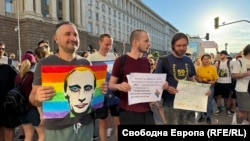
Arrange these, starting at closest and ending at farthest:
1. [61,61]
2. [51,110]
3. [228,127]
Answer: [51,110] < [61,61] < [228,127]

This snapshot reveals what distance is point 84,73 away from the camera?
2289 mm

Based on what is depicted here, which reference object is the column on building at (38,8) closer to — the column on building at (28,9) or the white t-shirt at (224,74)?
the column on building at (28,9)

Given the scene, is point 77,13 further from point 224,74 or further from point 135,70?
point 135,70

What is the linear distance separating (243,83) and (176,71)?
215 cm

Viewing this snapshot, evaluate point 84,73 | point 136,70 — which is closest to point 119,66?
point 136,70

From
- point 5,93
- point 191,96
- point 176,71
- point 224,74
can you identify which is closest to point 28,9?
point 224,74

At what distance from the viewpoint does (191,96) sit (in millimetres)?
3512

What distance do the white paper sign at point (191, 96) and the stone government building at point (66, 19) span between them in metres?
16.4

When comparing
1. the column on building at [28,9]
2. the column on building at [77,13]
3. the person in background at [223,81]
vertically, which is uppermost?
the column on building at [77,13]

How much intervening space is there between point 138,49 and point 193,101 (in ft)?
3.27

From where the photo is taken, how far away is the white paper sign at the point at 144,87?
9.85 feet

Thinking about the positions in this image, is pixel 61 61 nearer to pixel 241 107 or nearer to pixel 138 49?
pixel 138 49

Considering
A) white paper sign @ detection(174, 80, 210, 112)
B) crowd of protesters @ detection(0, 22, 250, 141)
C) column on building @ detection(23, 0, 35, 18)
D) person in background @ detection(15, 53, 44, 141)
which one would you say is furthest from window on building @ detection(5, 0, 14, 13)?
white paper sign @ detection(174, 80, 210, 112)

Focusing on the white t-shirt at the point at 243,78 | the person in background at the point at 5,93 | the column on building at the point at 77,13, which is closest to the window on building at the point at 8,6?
the column on building at the point at 77,13
